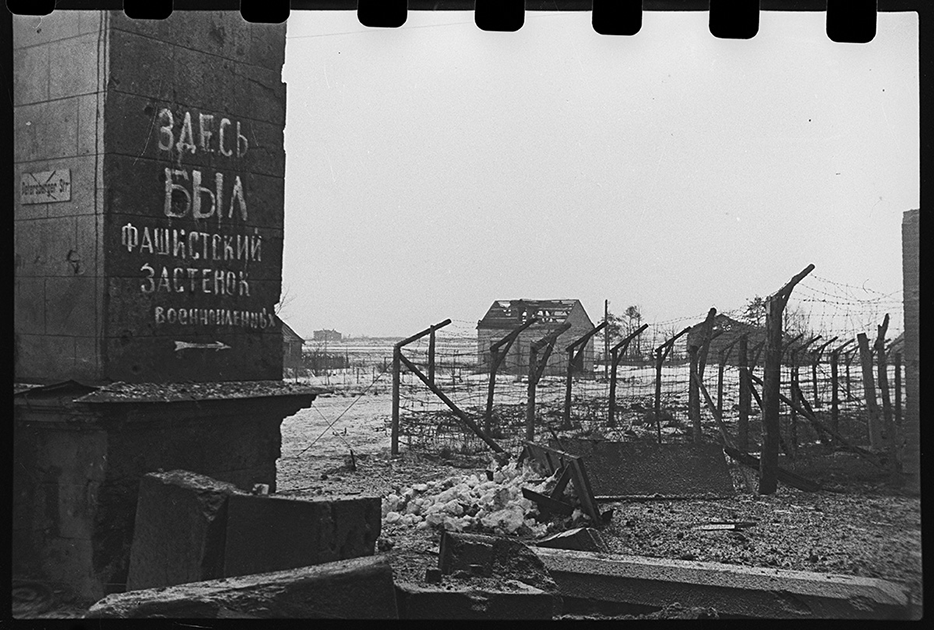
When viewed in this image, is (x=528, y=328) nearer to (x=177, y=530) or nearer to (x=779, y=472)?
(x=779, y=472)

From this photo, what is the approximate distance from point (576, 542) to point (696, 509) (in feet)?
4.00

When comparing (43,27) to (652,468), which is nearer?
(43,27)

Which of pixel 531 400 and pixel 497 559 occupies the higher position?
pixel 531 400

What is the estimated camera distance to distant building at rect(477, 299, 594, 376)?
18.4 feet

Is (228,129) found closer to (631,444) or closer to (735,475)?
(631,444)

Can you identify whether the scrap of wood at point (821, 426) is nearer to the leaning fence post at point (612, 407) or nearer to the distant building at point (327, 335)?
the leaning fence post at point (612, 407)

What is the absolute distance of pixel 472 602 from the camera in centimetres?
447

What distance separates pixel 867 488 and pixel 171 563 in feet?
16.0

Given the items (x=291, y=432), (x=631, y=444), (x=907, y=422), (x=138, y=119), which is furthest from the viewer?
(x=631, y=444)

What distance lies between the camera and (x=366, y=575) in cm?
417

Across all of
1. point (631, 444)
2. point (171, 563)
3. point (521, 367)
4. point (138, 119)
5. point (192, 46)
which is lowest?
point (171, 563)

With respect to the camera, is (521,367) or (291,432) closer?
(291,432)

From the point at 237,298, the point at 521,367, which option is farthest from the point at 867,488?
the point at 237,298

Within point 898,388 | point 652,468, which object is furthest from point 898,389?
point 652,468
